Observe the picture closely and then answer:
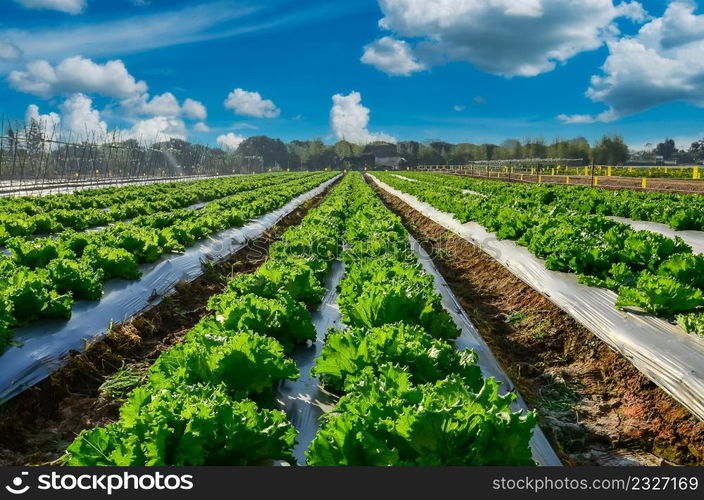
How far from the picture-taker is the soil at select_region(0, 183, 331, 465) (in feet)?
17.3

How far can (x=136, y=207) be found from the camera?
64.2ft

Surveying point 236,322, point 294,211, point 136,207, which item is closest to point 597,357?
point 236,322

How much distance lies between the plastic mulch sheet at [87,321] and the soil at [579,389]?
5446 millimetres

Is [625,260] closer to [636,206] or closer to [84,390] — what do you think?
[84,390]

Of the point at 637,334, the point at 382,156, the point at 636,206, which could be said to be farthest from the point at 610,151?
the point at 637,334

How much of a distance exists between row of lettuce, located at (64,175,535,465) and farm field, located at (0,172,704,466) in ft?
0.04

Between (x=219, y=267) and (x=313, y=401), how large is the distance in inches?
322

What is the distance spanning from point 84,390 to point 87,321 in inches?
51.0

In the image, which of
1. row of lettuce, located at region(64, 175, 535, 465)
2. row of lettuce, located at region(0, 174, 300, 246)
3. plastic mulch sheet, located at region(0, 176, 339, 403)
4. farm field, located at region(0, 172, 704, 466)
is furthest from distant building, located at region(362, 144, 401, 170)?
row of lettuce, located at region(64, 175, 535, 465)

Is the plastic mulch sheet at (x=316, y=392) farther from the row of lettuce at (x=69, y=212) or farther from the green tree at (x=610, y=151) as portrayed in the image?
the green tree at (x=610, y=151)

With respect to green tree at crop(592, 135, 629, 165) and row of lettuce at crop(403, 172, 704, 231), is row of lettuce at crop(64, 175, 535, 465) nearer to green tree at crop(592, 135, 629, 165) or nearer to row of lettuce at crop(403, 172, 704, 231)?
row of lettuce at crop(403, 172, 704, 231)

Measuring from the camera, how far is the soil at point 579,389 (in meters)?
5.37

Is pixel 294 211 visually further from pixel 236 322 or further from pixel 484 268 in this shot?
pixel 236 322

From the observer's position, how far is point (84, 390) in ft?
21.1
